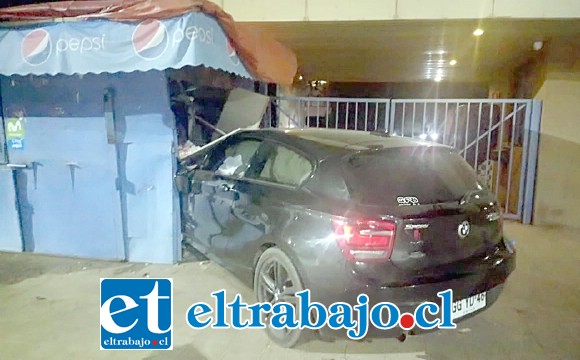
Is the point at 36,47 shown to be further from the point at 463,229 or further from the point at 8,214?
the point at 463,229

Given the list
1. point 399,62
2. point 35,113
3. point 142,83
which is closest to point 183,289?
point 142,83

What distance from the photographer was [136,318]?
3.42 metres

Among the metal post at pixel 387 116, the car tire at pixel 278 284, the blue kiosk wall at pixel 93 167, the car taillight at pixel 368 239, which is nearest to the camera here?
the car taillight at pixel 368 239

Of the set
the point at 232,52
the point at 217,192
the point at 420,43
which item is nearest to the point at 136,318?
the point at 217,192

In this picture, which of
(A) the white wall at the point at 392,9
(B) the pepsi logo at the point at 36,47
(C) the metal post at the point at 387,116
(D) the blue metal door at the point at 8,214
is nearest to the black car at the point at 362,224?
(B) the pepsi logo at the point at 36,47

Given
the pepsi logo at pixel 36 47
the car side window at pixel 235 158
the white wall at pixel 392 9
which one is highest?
the white wall at pixel 392 9

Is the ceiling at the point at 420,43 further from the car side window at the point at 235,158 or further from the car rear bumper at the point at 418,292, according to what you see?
the car rear bumper at the point at 418,292

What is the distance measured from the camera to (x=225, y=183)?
13.2 feet

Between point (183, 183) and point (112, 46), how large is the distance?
5.01 ft

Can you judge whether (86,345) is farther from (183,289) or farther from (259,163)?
(259,163)

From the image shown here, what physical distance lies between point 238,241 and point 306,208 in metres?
1.02

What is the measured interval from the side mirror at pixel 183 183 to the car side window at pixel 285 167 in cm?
125

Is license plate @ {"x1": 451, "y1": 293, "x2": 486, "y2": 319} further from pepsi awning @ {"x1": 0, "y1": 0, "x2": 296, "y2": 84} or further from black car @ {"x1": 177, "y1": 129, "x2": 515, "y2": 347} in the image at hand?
pepsi awning @ {"x1": 0, "y1": 0, "x2": 296, "y2": 84}

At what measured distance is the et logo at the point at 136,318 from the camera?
129 inches
